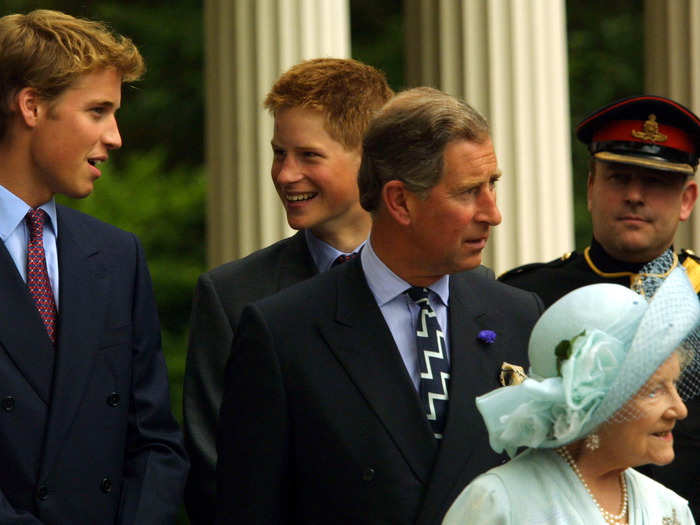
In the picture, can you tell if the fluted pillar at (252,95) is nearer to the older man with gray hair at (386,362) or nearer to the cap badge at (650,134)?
the cap badge at (650,134)

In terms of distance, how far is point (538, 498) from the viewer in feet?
12.8

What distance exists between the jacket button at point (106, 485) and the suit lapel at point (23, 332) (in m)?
0.31

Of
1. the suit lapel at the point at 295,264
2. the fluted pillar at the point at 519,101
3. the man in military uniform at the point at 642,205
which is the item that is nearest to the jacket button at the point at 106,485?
the suit lapel at the point at 295,264

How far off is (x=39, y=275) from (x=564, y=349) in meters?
1.75

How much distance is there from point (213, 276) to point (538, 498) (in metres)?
1.74

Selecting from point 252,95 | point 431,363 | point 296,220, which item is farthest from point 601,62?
point 431,363

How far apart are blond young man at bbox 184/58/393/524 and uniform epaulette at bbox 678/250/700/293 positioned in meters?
1.31

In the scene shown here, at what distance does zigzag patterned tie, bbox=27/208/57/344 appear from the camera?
4.68 meters

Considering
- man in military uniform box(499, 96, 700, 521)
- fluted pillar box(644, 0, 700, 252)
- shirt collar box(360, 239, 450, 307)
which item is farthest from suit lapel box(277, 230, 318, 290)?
fluted pillar box(644, 0, 700, 252)

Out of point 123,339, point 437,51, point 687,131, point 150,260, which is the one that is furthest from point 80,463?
point 150,260

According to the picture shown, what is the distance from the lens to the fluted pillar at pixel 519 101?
8617 millimetres

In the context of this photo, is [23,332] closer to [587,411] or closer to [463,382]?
[463,382]

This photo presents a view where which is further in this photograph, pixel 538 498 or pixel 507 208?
pixel 507 208

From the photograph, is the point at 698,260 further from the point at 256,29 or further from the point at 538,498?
the point at 256,29
